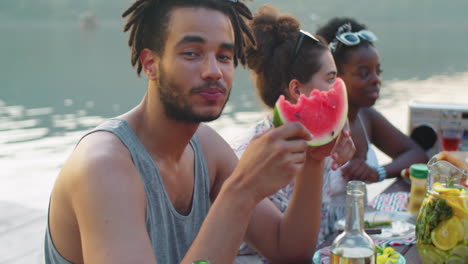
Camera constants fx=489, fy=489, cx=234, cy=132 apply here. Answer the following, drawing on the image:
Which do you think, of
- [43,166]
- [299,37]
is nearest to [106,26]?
[43,166]

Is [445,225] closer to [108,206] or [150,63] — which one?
[108,206]

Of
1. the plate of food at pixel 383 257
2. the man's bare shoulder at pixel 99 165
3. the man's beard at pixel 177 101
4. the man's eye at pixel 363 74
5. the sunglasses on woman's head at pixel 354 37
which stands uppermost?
the man's beard at pixel 177 101

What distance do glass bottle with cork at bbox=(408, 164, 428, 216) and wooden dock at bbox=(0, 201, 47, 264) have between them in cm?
337

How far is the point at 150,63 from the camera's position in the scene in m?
2.06

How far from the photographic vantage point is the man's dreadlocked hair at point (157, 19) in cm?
198

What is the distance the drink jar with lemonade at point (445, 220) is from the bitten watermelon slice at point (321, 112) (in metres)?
0.43

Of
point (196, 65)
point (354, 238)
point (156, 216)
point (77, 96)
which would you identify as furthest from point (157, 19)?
point (77, 96)

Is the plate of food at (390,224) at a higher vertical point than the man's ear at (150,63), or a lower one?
lower

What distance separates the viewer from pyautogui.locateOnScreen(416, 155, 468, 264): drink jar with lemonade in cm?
175

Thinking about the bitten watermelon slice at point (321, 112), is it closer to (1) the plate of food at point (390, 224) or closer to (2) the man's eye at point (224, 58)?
(2) the man's eye at point (224, 58)

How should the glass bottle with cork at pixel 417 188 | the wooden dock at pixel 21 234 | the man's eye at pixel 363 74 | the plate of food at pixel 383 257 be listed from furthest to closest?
the wooden dock at pixel 21 234, the man's eye at pixel 363 74, the glass bottle with cork at pixel 417 188, the plate of food at pixel 383 257

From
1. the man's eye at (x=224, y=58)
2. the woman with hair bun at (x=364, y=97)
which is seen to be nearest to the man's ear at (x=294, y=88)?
the woman with hair bun at (x=364, y=97)

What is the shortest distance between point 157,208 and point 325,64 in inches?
64.8

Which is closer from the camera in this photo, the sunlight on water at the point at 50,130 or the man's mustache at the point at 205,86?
the man's mustache at the point at 205,86
